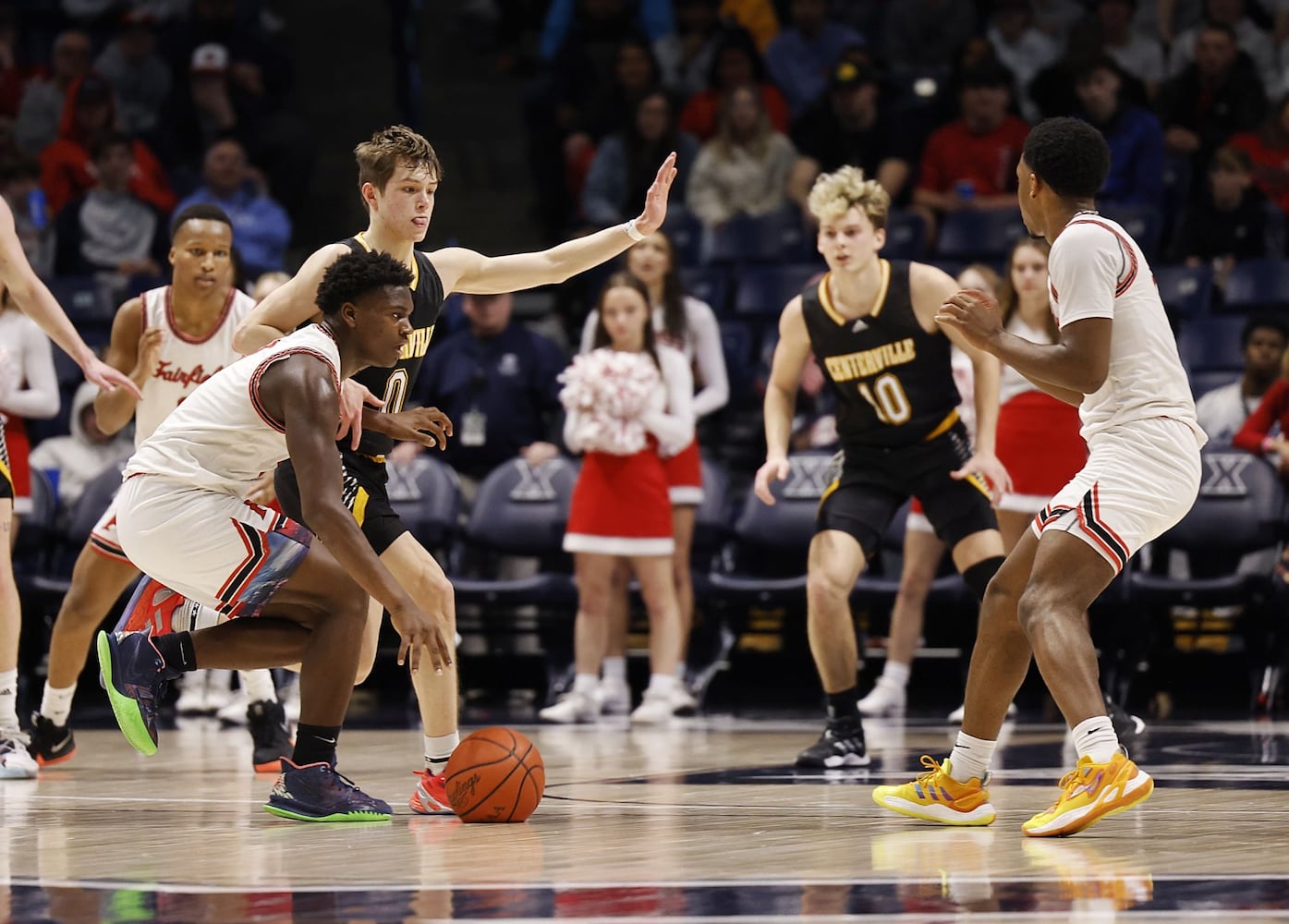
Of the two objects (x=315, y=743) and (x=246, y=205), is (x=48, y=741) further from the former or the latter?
(x=246, y=205)

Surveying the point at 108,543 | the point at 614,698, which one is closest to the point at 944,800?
the point at 108,543

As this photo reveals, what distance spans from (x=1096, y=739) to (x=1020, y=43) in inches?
363

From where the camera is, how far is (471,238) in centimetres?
1392

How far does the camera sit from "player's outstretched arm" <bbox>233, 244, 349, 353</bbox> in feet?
18.7

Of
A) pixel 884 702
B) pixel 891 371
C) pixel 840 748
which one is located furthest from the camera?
pixel 884 702

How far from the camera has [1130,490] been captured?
491 cm

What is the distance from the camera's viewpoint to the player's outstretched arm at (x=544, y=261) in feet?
19.8

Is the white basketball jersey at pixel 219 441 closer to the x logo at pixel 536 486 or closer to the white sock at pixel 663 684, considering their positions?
the white sock at pixel 663 684

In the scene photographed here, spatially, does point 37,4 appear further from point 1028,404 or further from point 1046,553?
point 1046,553

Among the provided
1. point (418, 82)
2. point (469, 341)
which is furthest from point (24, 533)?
point (418, 82)

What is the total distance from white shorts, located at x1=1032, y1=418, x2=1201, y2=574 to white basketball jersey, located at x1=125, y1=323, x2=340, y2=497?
6.55ft

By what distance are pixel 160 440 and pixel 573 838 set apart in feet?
5.30

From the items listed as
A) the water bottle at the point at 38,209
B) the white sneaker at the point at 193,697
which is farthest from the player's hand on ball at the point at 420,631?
the water bottle at the point at 38,209

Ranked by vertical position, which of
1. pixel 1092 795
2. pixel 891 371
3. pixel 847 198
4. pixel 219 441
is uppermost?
pixel 847 198
